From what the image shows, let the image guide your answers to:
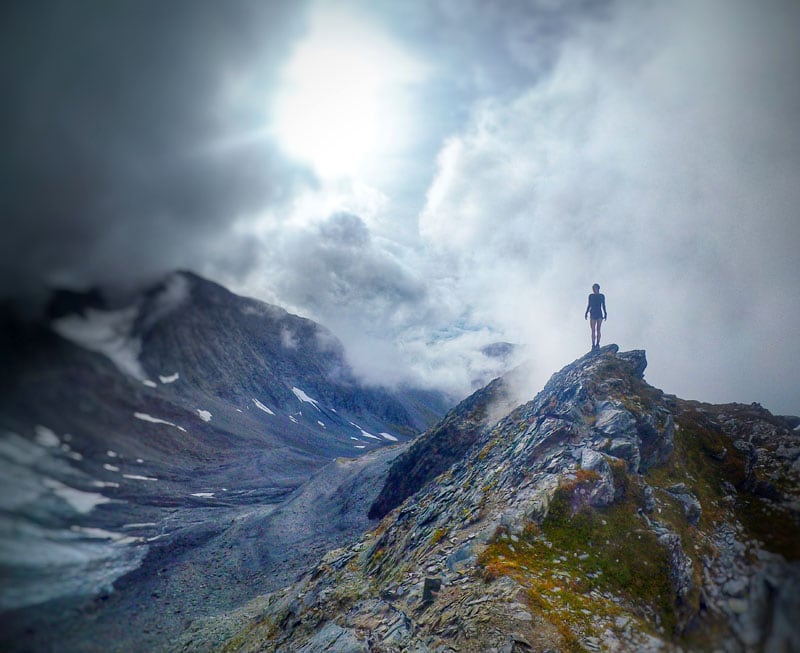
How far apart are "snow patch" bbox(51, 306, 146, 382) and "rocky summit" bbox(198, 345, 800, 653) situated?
12.8m

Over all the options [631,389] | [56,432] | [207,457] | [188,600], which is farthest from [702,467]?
[188,600]

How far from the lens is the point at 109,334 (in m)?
10.6

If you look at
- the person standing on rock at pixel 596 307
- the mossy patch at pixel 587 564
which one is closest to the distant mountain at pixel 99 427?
the mossy patch at pixel 587 564

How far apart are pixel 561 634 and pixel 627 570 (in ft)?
13.8

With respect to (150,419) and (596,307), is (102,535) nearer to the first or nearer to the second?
(150,419)

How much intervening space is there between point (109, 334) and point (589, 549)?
18.1m

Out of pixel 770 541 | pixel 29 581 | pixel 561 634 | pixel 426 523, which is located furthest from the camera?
pixel 426 523

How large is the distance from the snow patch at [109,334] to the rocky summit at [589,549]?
12.8 meters

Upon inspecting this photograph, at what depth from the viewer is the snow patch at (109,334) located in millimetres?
9758

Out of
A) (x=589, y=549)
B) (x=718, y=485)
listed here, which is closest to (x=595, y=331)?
(x=718, y=485)

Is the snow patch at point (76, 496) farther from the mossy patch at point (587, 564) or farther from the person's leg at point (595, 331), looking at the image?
the person's leg at point (595, 331)

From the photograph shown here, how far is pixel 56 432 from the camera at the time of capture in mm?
8703

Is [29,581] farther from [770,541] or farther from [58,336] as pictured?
[770,541]

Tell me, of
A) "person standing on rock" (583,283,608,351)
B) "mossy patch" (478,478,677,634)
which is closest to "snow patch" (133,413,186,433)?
"mossy patch" (478,478,677,634)
